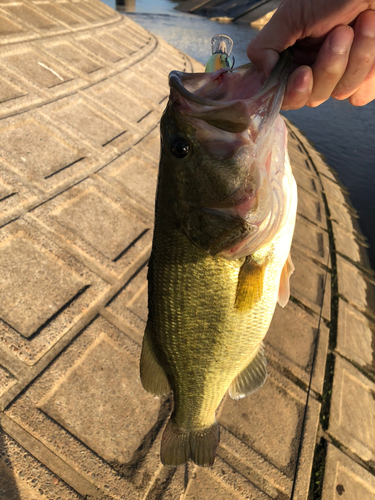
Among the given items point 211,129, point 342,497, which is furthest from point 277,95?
point 342,497

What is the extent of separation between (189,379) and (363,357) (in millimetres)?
4189

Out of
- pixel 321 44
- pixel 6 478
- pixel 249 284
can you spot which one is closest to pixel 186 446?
pixel 249 284

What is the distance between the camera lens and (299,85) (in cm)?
179

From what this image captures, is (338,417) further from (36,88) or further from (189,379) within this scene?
(36,88)

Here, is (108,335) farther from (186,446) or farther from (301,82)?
(301,82)

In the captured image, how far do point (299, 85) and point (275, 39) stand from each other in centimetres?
27

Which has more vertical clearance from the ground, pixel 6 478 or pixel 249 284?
pixel 249 284

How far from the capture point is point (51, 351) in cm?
368

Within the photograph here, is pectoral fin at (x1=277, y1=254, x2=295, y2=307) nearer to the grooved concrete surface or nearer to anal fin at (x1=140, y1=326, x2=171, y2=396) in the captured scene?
anal fin at (x1=140, y1=326, x2=171, y2=396)

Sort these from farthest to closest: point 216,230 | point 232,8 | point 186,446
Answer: point 232,8
point 186,446
point 216,230

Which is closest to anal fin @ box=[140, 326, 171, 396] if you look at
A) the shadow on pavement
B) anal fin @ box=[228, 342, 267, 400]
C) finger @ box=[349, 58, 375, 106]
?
anal fin @ box=[228, 342, 267, 400]

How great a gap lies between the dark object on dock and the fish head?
48192mm

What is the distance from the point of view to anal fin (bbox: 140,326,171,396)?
231 cm

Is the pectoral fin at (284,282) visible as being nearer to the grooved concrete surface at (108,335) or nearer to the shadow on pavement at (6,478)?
the grooved concrete surface at (108,335)
